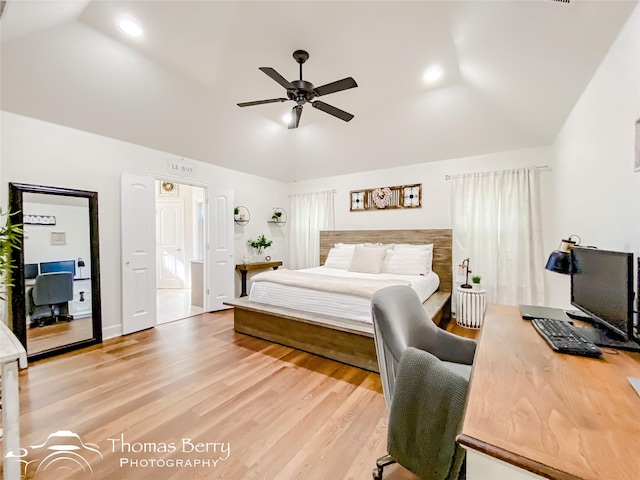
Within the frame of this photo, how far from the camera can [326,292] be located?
9.46ft

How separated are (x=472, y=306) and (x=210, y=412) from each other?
3212 mm

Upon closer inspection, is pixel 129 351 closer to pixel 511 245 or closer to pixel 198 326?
pixel 198 326

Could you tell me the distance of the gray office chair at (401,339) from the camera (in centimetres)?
128

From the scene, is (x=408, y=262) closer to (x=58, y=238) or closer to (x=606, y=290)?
(x=606, y=290)

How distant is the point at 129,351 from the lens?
2.91 meters

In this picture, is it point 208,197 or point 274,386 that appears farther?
point 208,197

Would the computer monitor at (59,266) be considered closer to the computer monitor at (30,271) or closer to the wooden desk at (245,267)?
the computer monitor at (30,271)

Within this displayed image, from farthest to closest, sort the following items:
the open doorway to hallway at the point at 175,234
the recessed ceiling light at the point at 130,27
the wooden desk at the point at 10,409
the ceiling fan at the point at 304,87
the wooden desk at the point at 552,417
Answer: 1. the open doorway to hallway at the point at 175,234
2. the recessed ceiling light at the point at 130,27
3. the ceiling fan at the point at 304,87
4. the wooden desk at the point at 10,409
5. the wooden desk at the point at 552,417

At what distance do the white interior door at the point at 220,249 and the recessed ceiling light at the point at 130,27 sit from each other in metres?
2.19

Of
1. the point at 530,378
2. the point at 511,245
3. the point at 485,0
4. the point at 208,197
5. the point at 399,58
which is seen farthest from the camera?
the point at 208,197

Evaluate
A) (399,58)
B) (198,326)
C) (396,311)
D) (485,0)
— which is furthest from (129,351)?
(485,0)

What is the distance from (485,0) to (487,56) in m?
0.59

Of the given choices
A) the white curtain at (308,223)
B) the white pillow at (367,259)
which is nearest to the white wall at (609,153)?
the white pillow at (367,259)

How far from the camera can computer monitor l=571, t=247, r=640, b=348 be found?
1089 millimetres
